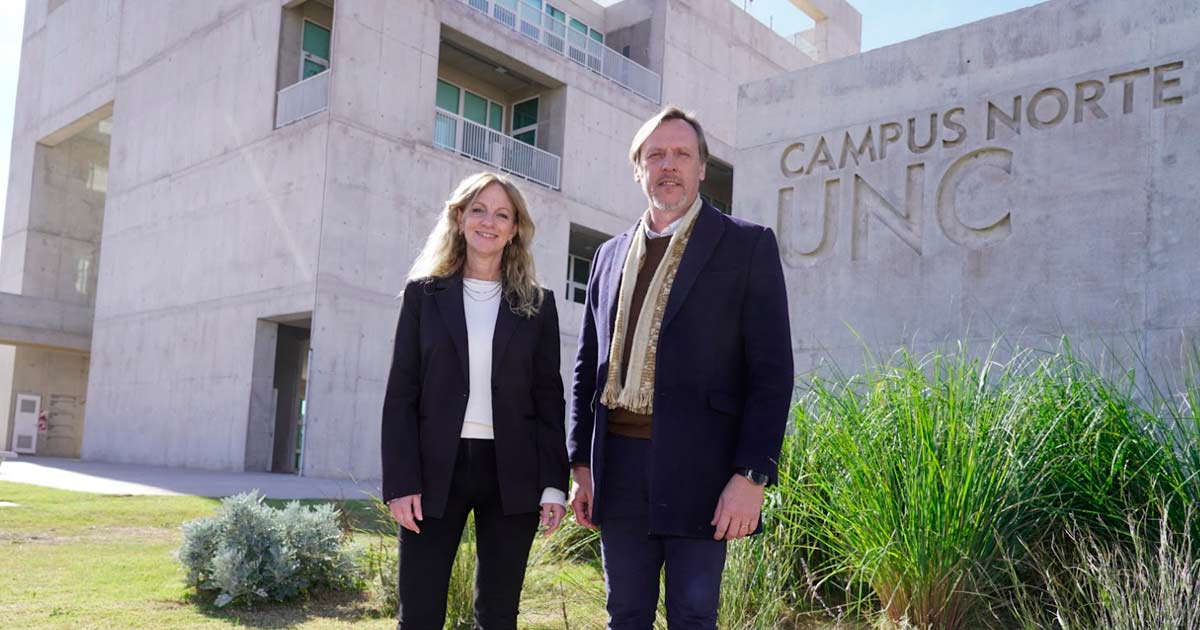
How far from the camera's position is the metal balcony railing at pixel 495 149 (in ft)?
55.0

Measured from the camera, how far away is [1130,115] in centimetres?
639

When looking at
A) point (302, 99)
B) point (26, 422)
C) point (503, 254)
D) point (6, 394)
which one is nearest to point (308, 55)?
point (302, 99)

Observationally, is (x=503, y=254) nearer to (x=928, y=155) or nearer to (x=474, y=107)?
(x=928, y=155)

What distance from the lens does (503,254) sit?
278 cm

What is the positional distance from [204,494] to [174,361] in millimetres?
8501

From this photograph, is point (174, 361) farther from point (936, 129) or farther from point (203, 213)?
point (936, 129)

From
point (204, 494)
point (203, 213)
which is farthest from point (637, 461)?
point (203, 213)

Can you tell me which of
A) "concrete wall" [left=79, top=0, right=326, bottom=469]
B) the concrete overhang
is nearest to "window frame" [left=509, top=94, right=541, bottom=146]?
"concrete wall" [left=79, top=0, right=326, bottom=469]

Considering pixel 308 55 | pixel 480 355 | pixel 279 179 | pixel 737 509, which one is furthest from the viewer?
pixel 308 55

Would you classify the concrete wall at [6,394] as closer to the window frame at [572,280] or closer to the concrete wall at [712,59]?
the window frame at [572,280]

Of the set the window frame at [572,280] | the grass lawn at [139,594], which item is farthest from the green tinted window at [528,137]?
the grass lawn at [139,594]

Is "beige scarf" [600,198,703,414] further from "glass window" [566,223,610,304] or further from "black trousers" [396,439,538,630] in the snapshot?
"glass window" [566,223,610,304]

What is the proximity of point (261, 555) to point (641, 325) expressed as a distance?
294cm

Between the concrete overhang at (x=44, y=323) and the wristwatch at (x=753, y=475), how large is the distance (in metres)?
20.9
